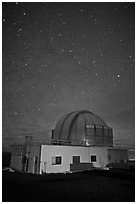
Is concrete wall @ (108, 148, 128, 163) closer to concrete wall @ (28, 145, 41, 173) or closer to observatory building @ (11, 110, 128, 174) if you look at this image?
observatory building @ (11, 110, 128, 174)

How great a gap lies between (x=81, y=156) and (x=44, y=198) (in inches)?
297

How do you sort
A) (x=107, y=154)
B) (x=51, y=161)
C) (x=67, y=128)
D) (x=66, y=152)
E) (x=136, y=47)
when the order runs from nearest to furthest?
(x=136, y=47) → (x=51, y=161) → (x=66, y=152) → (x=107, y=154) → (x=67, y=128)

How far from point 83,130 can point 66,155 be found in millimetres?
3638

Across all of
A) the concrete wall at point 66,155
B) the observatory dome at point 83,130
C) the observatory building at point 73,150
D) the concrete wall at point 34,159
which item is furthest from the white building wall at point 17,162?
the observatory dome at point 83,130

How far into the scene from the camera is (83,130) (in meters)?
14.6

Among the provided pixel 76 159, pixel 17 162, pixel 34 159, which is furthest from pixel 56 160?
pixel 17 162

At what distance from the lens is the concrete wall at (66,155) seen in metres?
10.3

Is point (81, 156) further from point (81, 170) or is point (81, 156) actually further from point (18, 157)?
point (18, 157)

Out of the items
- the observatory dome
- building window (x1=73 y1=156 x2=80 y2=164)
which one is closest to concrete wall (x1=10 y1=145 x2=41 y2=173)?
building window (x1=73 y1=156 x2=80 y2=164)

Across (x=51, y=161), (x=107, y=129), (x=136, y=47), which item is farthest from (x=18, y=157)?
(x=136, y=47)

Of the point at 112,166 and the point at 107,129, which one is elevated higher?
the point at 107,129

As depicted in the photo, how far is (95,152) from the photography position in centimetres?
1326

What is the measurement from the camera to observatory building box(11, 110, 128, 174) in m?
10.5

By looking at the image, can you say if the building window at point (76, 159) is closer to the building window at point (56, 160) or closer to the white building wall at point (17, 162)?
the building window at point (56, 160)
